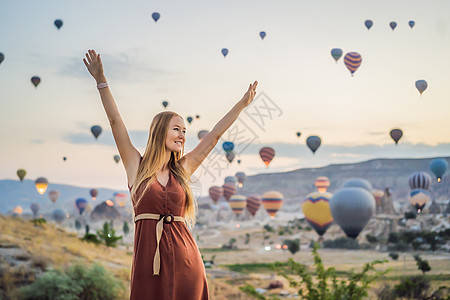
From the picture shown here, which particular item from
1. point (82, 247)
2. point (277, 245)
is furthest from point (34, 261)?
point (277, 245)

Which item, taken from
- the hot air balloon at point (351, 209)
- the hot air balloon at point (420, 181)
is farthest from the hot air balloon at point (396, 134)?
the hot air balloon at point (420, 181)

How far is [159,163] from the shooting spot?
265cm

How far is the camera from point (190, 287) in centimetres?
252

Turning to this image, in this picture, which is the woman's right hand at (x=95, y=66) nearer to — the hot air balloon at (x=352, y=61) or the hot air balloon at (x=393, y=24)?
the hot air balloon at (x=352, y=61)

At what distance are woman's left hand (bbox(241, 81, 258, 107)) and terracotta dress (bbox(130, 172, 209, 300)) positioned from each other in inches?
22.9

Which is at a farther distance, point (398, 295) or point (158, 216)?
point (398, 295)

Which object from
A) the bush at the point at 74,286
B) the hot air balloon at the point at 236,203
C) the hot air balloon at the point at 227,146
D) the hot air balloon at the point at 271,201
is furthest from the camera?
the hot air balloon at the point at 236,203

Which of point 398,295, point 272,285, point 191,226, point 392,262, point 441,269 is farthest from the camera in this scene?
point 392,262

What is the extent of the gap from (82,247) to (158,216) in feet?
68.7

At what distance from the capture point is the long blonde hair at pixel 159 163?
262cm

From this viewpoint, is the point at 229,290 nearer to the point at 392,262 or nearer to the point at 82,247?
the point at 82,247

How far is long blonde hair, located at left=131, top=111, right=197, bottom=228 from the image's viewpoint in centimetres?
262

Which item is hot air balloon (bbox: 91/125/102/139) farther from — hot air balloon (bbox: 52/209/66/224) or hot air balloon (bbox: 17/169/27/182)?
hot air balloon (bbox: 52/209/66/224)

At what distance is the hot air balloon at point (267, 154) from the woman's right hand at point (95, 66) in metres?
39.5
